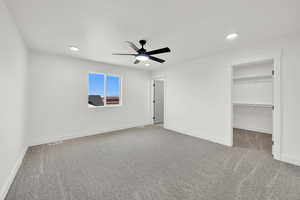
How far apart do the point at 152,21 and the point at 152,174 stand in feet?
8.75

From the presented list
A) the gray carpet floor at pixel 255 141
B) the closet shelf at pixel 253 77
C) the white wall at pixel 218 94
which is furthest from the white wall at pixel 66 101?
the closet shelf at pixel 253 77

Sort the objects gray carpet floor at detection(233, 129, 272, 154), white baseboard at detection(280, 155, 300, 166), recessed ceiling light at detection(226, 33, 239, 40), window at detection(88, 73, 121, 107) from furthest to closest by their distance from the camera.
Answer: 1. window at detection(88, 73, 121, 107)
2. gray carpet floor at detection(233, 129, 272, 154)
3. recessed ceiling light at detection(226, 33, 239, 40)
4. white baseboard at detection(280, 155, 300, 166)

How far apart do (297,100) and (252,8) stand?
6.99 ft

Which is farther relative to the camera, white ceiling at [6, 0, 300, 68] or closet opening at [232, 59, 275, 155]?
closet opening at [232, 59, 275, 155]

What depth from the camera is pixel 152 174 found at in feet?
7.22

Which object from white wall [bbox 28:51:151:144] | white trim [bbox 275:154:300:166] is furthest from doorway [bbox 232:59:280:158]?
white wall [bbox 28:51:151:144]

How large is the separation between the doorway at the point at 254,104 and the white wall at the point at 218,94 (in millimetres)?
537

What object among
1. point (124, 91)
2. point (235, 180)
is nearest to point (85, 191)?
point (235, 180)

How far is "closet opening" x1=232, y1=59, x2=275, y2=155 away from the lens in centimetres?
398

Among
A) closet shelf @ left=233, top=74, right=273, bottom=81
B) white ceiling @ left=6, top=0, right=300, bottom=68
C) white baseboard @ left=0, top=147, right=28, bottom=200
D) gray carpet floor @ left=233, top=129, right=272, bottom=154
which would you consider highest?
white ceiling @ left=6, top=0, right=300, bottom=68

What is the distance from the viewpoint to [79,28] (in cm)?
236

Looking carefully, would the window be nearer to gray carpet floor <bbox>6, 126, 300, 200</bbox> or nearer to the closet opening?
gray carpet floor <bbox>6, 126, 300, 200</bbox>

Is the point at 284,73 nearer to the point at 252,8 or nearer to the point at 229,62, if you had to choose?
the point at 229,62

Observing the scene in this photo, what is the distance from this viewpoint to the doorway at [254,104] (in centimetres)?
389
